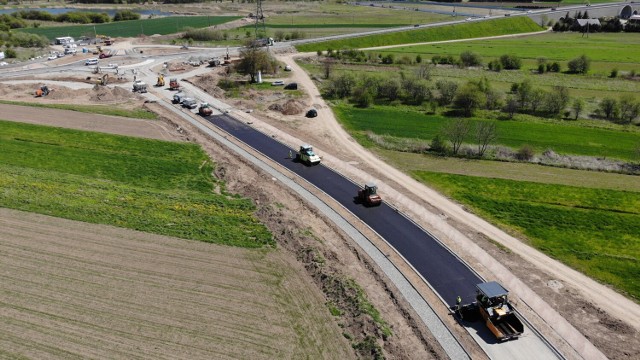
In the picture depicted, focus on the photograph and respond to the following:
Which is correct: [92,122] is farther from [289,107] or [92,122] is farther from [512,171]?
[512,171]

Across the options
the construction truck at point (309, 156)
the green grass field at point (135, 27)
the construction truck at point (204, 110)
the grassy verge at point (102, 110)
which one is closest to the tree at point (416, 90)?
the construction truck at point (309, 156)

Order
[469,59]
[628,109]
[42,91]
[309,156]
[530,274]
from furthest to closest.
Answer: [469,59], [42,91], [628,109], [309,156], [530,274]

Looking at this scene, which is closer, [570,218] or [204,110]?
[570,218]

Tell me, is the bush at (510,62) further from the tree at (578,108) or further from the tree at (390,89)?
the tree at (390,89)

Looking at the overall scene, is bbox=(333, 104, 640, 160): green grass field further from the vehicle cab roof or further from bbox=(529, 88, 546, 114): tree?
the vehicle cab roof

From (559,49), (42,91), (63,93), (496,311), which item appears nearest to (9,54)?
(42,91)

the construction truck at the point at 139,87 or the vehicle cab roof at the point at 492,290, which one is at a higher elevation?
the construction truck at the point at 139,87
